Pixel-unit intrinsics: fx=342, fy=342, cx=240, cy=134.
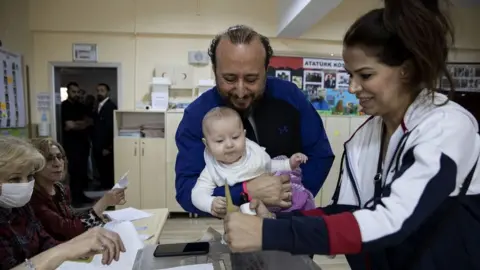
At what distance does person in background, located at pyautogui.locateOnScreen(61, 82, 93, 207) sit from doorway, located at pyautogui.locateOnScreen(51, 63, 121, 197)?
3.2 inches

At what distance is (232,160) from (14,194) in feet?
3.15

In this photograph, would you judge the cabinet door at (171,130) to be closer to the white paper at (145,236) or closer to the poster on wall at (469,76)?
the white paper at (145,236)

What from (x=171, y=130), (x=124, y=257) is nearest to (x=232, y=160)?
(x=124, y=257)

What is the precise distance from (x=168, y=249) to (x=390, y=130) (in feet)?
2.55

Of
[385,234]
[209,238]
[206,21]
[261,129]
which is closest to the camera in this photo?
[385,234]

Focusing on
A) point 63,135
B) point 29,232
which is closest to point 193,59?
point 63,135

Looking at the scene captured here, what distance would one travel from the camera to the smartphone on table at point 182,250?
105cm

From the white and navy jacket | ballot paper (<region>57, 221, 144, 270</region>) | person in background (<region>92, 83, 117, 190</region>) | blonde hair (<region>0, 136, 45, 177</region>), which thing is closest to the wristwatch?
ballot paper (<region>57, 221, 144, 270</region>)

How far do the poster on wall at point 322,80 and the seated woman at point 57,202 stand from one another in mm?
3451

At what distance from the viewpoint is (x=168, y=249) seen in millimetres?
1077

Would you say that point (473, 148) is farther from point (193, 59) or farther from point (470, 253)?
point (193, 59)

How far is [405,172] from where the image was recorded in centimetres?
73

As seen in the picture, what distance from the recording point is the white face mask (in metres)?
1.45

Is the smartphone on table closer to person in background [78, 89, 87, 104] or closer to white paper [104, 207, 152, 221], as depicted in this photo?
white paper [104, 207, 152, 221]
